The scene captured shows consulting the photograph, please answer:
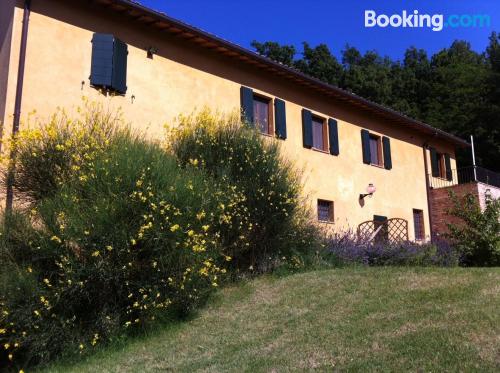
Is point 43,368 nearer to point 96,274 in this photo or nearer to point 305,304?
point 96,274

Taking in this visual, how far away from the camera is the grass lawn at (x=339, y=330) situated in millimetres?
5637

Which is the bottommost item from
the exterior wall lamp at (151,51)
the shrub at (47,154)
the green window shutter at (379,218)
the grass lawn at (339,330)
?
the grass lawn at (339,330)

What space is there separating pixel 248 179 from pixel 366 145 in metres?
8.48

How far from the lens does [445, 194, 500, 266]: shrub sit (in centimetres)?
1232

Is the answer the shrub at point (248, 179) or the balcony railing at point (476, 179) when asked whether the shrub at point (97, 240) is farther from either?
the balcony railing at point (476, 179)

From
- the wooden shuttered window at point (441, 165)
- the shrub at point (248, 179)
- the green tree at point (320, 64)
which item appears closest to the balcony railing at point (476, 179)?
the wooden shuttered window at point (441, 165)

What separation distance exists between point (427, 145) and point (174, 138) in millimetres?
13428

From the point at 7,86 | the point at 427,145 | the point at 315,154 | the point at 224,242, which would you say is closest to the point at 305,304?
the point at 224,242

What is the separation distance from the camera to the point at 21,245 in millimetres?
7535

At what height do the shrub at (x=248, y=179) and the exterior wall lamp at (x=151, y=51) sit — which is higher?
the exterior wall lamp at (x=151, y=51)

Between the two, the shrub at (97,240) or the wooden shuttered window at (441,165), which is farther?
the wooden shuttered window at (441,165)

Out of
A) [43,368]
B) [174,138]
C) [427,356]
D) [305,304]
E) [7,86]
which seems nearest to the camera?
[427,356]

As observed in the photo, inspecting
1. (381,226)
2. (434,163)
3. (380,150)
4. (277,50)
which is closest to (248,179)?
(381,226)

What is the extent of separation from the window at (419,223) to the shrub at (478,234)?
6080 millimetres
